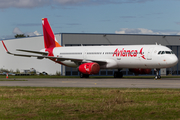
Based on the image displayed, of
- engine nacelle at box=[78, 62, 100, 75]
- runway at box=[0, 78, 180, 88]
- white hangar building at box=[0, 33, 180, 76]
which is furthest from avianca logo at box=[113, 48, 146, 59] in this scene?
white hangar building at box=[0, 33, 180, 76]

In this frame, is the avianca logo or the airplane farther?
the avianca logo

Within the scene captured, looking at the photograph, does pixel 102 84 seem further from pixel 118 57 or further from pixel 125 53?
pixel 118 57

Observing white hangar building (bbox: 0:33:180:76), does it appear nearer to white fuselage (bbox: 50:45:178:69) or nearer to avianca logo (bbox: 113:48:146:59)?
white fuselage (bbox: 50:45:178:69)

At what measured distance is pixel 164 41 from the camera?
6034 cm

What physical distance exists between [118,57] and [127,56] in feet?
4.91

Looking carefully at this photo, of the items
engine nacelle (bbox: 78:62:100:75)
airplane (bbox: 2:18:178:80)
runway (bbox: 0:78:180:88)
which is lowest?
runway (bbox: 0:78:180:88)

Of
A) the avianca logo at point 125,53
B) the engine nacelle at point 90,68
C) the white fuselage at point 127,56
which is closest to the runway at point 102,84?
the white fuselage at point 127,56

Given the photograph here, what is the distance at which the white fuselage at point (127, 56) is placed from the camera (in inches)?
1374

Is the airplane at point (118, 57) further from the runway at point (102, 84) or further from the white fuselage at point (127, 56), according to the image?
the runway at point (102, 84)

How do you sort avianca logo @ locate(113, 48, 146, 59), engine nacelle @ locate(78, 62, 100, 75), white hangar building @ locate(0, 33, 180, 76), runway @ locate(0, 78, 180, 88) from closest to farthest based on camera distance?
runway @ locate(0, 78, 180, 88) < avianca logo @ locate(113, 48, 146, 59) < engine nacelle @ locate(78, 62, 100, 75) < white hangar building @ locate(0, 33, 180, 76)

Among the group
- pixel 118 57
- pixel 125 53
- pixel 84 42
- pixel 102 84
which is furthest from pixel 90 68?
pixel 84 42

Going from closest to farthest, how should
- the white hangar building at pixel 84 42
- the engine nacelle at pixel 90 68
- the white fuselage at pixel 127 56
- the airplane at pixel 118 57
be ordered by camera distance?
the white fuselage at pixel 127 56, the airplane at pixel 118 57, the engine nacelle at pixel 90 68, the white hangar building at pixel 84 42

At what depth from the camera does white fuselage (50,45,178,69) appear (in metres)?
34.9

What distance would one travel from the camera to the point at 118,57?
38469 millimetres
